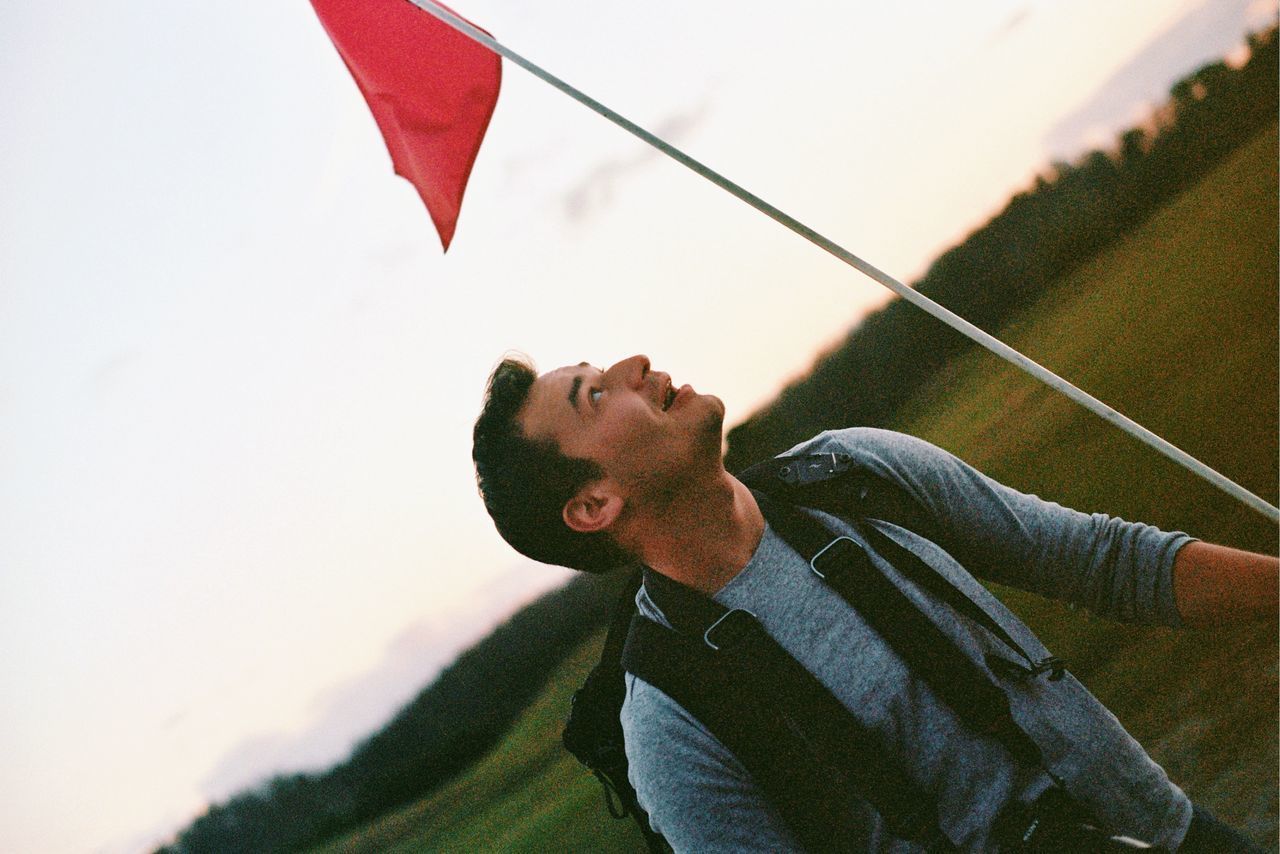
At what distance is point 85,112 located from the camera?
1.98 meters

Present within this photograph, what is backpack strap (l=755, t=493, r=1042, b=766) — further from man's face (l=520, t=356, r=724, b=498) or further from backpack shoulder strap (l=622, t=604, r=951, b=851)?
man's face (l=520, t=356, r=724, b=498)

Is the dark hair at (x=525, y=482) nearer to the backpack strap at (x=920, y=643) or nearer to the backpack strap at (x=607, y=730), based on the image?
the backpack strap at (x=607, y=730)

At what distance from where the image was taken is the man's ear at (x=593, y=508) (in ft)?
4.85

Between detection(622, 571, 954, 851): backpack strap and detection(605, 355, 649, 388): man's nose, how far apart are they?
1.43ft

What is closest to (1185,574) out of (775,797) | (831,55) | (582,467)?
(775,797)

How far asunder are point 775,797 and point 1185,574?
70 cm

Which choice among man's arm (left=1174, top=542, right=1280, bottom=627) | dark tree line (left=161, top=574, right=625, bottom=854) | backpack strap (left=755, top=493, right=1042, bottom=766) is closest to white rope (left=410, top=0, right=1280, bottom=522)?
man's arm (left=1174, top=542, right=1280, bottom=627)

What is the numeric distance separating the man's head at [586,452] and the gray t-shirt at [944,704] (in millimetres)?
198

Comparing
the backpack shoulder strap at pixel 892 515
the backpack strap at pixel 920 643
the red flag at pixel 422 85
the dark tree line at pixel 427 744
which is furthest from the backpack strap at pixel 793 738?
the red flag at pixel 422 85

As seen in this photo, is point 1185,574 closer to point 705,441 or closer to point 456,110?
point 705,441

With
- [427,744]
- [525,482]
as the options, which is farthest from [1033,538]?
[427,744]

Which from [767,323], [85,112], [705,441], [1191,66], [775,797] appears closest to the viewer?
[775,797]

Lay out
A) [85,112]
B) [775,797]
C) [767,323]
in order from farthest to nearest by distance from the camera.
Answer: [767,323] < [85,112] < [775,797]

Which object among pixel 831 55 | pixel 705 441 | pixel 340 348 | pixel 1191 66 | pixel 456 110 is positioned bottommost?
pixel 340 348
